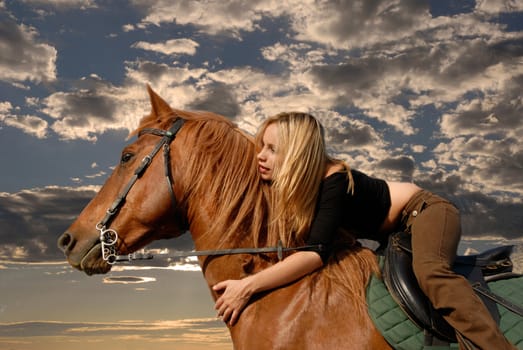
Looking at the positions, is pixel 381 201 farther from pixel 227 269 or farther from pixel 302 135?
pixel 227 269

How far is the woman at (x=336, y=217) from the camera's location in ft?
12.9

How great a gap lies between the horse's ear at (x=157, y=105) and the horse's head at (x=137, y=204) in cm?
1

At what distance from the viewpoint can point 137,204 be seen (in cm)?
470

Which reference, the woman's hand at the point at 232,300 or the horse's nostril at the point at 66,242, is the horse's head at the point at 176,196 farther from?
the woman's hand at the point at 232,300

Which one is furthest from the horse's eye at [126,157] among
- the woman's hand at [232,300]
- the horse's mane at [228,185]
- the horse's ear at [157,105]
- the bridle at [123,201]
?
the woman's hand at [232,300]

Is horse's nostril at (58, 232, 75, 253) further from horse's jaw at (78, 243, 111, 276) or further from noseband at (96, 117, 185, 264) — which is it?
noseband at (96, 117, 185, 264)

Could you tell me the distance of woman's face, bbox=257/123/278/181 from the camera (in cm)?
452

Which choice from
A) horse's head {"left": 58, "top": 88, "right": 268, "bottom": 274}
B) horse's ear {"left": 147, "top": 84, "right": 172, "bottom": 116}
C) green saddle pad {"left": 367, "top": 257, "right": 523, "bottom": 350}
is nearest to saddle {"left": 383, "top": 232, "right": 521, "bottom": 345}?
green saddle pad {"left": 367, "top": 257, "right": 523, "bottom": 350}

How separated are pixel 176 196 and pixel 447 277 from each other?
→ 2464 mm

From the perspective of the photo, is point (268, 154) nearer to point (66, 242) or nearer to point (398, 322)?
point (398, 322)

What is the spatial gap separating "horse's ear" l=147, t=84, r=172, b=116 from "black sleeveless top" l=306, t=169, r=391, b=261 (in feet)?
5.89

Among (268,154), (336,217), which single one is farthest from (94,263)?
(336,217)

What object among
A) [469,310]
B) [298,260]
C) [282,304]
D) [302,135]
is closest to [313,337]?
[282,304]

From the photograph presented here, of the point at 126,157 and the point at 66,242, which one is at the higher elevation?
the point at 126,157
